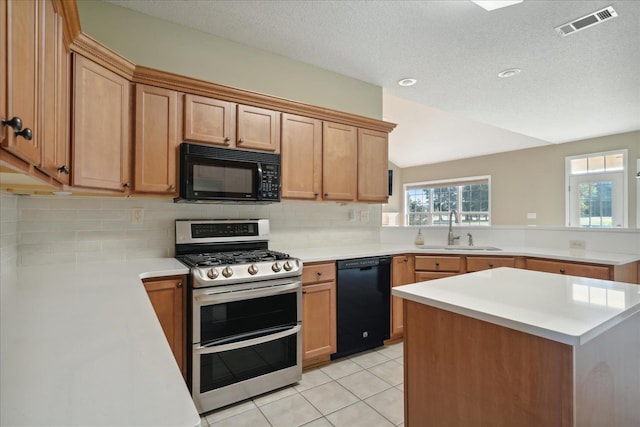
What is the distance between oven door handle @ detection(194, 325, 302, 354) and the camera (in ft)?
6.79

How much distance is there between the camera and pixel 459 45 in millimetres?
2717

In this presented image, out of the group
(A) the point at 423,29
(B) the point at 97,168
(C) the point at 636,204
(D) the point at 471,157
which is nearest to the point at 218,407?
(B) the point at 97,168

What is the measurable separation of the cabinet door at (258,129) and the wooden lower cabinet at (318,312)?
1024 mm

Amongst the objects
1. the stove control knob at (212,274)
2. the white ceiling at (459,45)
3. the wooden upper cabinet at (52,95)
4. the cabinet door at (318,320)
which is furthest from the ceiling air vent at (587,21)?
the wooden upper cabinet at (52,95)

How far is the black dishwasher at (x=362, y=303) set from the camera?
9.06ft

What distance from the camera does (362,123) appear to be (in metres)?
3.29

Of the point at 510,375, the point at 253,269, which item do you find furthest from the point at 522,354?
the point at 253,269

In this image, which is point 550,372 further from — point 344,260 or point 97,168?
point 97,168

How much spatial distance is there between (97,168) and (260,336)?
144cm

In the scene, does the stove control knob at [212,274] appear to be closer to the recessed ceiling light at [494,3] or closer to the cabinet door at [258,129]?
the cabinet door at [258,129]

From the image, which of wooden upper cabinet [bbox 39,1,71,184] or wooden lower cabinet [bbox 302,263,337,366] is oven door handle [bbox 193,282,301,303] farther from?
wooden upper cabinet [bbox 39,1,71,184]

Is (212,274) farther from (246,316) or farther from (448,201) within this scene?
(448,201)

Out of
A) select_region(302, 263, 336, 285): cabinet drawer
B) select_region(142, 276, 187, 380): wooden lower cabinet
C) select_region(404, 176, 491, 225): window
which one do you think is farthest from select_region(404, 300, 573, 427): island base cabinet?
select_region(404, 176, 491, 225): window

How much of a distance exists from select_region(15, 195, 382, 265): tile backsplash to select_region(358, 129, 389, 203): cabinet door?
26.2 inches
